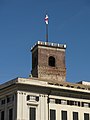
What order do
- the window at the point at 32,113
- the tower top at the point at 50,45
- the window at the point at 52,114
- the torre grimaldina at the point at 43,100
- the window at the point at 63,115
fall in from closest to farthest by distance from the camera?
the torre grimaldina at the point at 43,100, the window at the point at 32,113, the window at the point at 52,114, the window at the point at 63,115, the tower top at the point at 50,45

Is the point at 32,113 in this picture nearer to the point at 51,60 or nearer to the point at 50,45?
the point at 51,60

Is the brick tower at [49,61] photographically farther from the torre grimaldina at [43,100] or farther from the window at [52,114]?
the window at [52,114]

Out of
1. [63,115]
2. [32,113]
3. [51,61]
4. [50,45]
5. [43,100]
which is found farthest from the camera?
[50,45]

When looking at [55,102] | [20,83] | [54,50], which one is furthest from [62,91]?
[54,50]

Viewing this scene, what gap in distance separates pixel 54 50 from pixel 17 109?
26.2 metres

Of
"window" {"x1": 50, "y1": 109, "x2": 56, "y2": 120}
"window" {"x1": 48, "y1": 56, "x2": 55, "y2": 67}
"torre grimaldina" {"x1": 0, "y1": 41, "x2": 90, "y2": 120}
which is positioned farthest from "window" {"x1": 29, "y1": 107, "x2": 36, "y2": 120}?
"window" {"x1": 48, "y1": 56, "x2": 55, "y2": 67}

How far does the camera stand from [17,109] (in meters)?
68.6

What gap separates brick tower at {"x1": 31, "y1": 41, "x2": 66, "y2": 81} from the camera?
89.2 meters

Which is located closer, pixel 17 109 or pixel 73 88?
pixel 17 109

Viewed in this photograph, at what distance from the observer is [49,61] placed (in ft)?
300

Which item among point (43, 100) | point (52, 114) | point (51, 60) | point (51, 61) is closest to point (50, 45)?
point (51, 60)

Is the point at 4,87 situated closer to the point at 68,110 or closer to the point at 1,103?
the point at 1,103

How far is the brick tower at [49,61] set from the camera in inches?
3511

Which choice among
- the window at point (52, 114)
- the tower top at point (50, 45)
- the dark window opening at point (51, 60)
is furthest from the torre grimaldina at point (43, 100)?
the tower top at point (50, 45)
